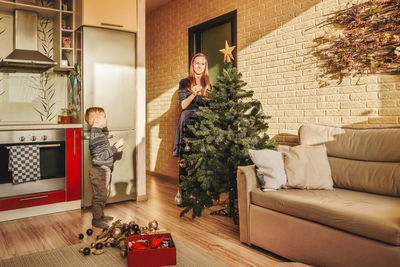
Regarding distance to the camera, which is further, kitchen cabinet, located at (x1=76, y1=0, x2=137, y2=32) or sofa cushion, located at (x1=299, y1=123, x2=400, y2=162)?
kitchen cabinet, located at (x1=76, y1=0, x2=137, y2=32)

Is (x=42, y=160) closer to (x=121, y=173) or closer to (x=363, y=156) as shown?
(x=121, y=173)

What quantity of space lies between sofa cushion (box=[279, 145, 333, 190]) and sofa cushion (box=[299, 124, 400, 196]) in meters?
0.12

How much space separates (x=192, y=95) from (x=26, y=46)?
213 cm

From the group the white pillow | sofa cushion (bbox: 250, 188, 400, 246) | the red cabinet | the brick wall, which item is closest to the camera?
sofa cushion (bbox: 250, 188, 400, 246)

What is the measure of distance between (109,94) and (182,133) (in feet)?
3.24

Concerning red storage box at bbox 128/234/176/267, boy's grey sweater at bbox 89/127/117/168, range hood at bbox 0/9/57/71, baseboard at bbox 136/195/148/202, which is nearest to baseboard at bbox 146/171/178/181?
baseboard at bbox 136/195/148/202

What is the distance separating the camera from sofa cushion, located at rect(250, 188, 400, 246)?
1687 mm

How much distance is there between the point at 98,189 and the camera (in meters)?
3.02

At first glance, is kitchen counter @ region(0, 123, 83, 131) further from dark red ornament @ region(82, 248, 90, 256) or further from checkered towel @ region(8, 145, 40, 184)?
dark red ornament @ region(82, 248, 90, 256)

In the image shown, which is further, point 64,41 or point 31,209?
point 64,41

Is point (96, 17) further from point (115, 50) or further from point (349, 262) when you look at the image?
point (349, 262)

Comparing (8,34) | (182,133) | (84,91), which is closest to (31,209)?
(84,91)

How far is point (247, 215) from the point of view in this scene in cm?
251

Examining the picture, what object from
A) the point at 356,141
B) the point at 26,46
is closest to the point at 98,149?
the point at 26,46
